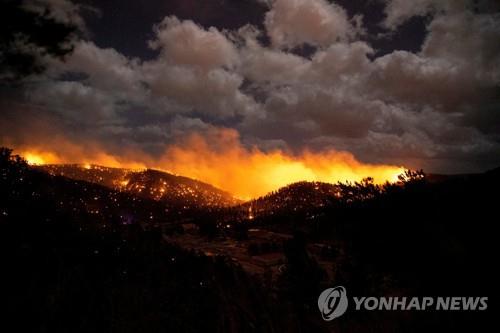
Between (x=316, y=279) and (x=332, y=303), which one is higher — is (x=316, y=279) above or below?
above

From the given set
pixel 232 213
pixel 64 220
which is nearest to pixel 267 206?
pixel 232 213

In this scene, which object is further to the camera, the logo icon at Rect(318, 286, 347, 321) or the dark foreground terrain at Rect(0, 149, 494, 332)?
the logo icon at Rect(318, 286, 347, 321)

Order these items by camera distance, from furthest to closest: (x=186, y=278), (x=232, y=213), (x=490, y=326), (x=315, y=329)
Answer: (x=232, y=213) < (x=186, y=278) < (x=315, y=329) < (x=490, y=326)

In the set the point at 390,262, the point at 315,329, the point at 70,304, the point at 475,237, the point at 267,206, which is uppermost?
the point at 267,206

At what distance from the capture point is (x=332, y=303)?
27.9 feet

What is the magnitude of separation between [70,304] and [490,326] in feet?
26.9

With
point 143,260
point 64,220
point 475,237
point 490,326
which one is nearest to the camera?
point 490,326

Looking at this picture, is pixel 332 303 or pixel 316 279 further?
pixel 316 279

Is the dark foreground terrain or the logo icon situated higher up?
the dark foreground terrain

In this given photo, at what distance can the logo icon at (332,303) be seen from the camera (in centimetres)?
806

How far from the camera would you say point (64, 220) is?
46.0ft

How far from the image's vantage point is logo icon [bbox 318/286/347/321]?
26.5 ft

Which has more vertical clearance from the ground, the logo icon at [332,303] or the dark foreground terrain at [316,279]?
the dark foreground terrain at [316,279]

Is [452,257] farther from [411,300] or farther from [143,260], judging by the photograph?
[143,260]
